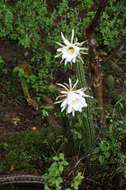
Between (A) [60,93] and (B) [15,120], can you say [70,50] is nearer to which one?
(A) [60,93]

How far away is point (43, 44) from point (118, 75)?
1.19 metres

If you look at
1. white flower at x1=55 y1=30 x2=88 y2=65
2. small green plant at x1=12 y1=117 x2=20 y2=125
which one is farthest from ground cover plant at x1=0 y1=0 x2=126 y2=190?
white flower at x1=55 y1=30 x2=88 y2=65

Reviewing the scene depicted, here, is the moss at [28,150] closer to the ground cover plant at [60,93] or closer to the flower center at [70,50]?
the ground cover plant at [60,93]

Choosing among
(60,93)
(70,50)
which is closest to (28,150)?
(60,93)

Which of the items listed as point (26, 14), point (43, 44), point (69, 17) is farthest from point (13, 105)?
point (69, 17)

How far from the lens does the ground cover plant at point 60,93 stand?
1468mm

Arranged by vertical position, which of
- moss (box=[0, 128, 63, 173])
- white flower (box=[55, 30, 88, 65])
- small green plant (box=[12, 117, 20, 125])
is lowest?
moss (box=[0, 128, 63, 173])

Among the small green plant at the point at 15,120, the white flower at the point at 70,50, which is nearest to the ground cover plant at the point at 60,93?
the small green plant at the point at 15,120

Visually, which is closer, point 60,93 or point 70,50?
point 70,50

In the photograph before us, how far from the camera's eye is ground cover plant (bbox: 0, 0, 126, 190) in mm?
1468

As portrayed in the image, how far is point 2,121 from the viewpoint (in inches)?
89.4

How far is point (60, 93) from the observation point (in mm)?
1749

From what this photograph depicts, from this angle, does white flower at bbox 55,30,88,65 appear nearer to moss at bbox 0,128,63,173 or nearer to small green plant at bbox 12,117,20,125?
moss at bbox 0,128,63,173

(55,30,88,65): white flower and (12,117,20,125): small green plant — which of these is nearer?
(55,30,88,65): white flower
